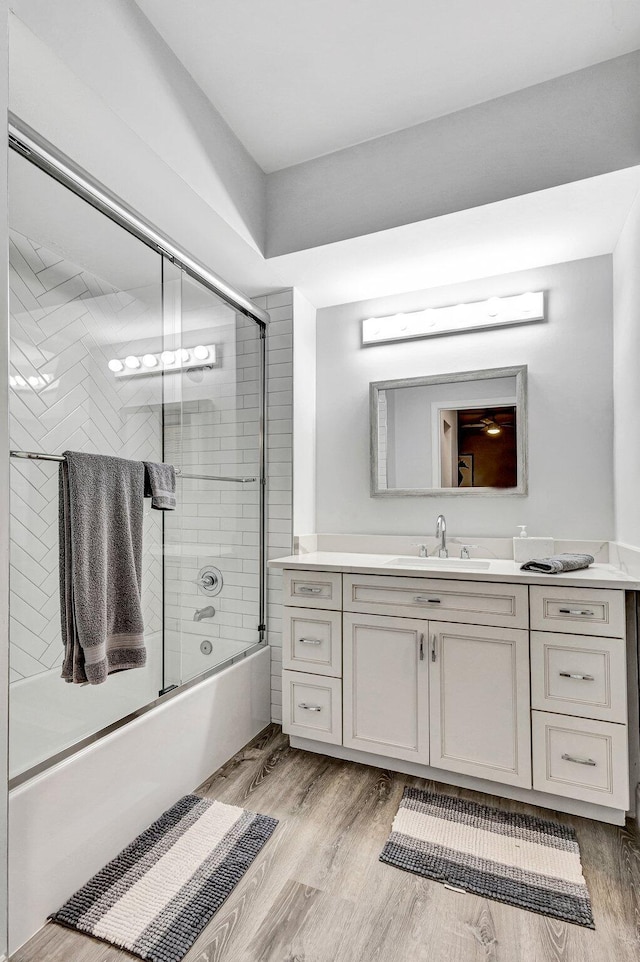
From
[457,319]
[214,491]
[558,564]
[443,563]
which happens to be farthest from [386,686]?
[457,319]

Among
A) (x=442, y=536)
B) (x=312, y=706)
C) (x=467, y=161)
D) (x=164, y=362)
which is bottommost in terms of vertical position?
(x=312, y=706)

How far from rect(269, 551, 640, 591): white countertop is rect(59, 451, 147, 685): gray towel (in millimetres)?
835

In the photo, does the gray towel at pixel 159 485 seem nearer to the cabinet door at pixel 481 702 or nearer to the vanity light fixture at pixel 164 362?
the vanity light fixture at pixel 164 362

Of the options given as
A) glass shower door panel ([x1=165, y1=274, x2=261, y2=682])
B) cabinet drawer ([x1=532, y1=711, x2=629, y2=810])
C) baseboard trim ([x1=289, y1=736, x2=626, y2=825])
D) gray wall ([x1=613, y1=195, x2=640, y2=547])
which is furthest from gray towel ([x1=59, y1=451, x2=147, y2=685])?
gray wall ([x1=613, y1=195, x2=640, y2=547])

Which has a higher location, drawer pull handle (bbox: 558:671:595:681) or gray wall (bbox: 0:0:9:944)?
gray wall (bbox: 0:0:9:944)

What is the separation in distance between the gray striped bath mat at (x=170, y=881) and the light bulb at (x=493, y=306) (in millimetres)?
2448

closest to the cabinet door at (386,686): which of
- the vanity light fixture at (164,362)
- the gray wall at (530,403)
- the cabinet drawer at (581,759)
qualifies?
the cabinet drawer at (581,759)

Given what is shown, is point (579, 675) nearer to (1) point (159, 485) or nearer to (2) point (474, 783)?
(2) point (474, 783)

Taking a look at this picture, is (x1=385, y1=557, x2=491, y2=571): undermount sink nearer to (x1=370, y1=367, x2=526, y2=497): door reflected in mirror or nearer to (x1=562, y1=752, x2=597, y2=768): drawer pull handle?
(x1=370, y1=367, x2=526, y2=497): door reflected in mirror

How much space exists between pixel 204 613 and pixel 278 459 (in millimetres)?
886

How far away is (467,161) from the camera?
6.58 ft

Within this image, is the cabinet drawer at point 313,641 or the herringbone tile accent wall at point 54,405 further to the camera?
the cabinet drawer at point 313,641

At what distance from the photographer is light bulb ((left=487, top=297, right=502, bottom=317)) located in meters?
2.55

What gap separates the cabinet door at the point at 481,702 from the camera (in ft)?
6.34
